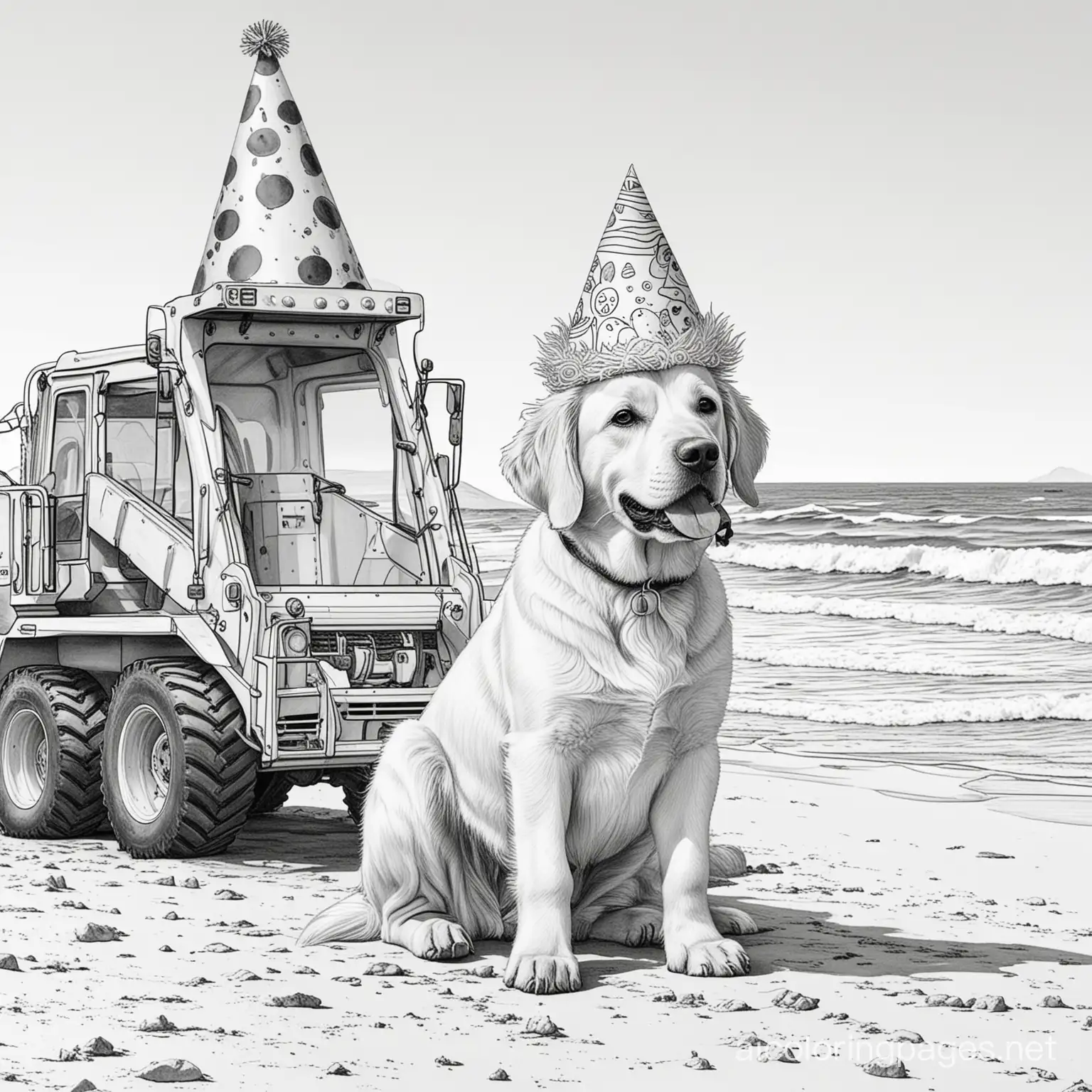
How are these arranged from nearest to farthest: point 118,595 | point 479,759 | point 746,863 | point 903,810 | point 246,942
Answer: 1. point 479,759
2. point 246,942
3. point 746,863
4. point 118,595
5. point 903,810

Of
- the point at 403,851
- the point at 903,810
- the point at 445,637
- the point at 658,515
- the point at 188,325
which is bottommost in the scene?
the point at 903,810

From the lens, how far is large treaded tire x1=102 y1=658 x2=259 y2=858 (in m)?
7.75

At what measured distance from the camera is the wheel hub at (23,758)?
918 centimetres

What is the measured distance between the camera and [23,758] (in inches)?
364

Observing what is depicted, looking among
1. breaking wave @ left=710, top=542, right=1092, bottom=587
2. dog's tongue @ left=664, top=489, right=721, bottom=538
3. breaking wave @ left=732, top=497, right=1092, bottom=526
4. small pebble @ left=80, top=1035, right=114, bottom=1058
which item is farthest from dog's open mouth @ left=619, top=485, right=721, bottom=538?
breaking wave @ left=732, top=497, right=1092, bottom=526

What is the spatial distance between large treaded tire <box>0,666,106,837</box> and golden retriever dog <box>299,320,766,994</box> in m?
3.51

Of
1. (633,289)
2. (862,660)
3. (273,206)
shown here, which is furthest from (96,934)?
(862,660)

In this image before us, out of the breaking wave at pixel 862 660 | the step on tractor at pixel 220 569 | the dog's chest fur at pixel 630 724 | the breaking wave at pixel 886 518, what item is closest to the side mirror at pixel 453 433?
the step on tractor at pixel 220 569

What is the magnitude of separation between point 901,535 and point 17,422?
28859 mm

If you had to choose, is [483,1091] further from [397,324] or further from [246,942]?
[397,324]

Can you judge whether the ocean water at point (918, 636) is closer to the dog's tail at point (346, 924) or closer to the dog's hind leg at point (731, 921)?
the dog's hind leg at point (731, 921)

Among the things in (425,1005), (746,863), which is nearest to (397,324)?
(746,863)

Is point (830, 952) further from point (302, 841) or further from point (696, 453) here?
point (302, 841)

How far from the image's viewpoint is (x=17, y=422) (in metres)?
9.59
